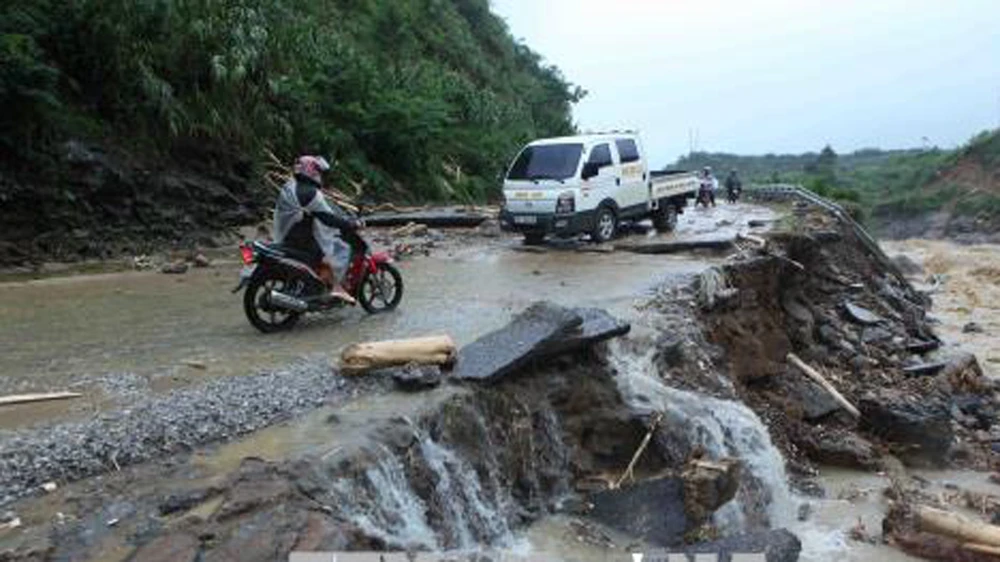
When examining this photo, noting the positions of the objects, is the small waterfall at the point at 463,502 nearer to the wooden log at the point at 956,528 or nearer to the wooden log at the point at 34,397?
the wooden log at the point at 34,397

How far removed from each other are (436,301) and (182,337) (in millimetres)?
3566

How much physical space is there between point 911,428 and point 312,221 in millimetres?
7657

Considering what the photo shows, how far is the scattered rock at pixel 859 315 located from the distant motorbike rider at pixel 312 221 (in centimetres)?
1050

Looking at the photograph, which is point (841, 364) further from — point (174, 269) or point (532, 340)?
point (174, 269)

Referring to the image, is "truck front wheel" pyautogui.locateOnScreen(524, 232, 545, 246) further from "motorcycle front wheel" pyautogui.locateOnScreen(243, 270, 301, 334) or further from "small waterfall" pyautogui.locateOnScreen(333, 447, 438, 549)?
"small waterfall" pyautogui.locateOnScreen(333, 447, 438, 549)

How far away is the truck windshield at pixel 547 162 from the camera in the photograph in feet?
67.2

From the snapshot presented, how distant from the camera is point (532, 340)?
381 inches

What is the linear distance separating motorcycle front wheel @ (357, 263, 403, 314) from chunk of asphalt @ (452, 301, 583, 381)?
286cm

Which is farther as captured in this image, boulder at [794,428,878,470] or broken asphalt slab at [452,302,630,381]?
boulder at [794,428,878,470]

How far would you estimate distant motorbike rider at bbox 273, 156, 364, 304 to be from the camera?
11461 mm

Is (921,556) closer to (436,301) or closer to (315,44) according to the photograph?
(436,301)

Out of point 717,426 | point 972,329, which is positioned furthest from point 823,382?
point 972,329

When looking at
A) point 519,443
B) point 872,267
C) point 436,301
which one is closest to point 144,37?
point 436,301

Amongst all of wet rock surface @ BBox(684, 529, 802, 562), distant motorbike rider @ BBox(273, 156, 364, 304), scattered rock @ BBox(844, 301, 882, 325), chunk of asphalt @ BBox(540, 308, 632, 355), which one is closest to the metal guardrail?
scattered rock @ BBox(844, 301, 882, 325)
